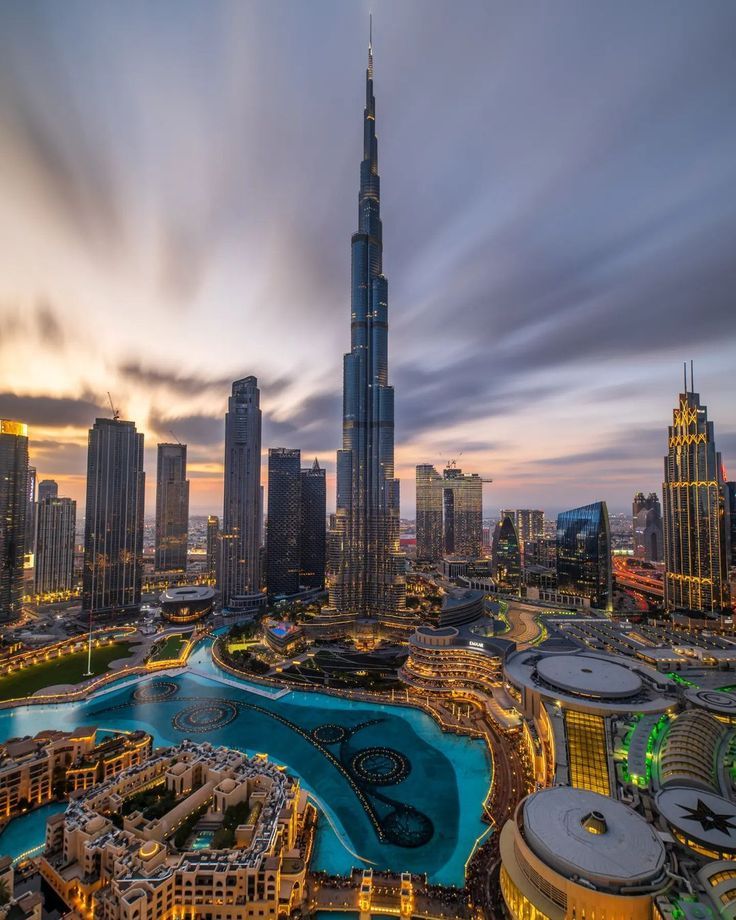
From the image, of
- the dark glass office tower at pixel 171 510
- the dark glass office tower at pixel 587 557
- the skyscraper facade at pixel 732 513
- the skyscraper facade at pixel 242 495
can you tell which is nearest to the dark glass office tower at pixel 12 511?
the skyscraper facade at pixel 242 495

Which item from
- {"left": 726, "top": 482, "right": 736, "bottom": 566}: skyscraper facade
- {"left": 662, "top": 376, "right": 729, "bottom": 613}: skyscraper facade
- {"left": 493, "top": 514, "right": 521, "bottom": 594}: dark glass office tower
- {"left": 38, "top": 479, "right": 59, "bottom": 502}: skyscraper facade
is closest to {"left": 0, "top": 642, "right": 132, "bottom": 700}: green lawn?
{"left": 493, "top": 514, "right": 521, "bottom": 594}: dark glass office tower

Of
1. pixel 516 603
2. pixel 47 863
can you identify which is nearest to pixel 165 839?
pixel 47 863

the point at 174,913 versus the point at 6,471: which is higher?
the point at 6,471

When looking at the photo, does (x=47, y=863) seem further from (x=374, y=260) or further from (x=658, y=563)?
(x=658, y=563)

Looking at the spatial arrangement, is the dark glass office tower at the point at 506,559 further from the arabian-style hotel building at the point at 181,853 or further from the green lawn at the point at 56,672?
the arabian-style hotel building at the point at 181,853

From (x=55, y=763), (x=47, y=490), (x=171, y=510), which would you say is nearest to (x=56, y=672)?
(x=55, y=763)
